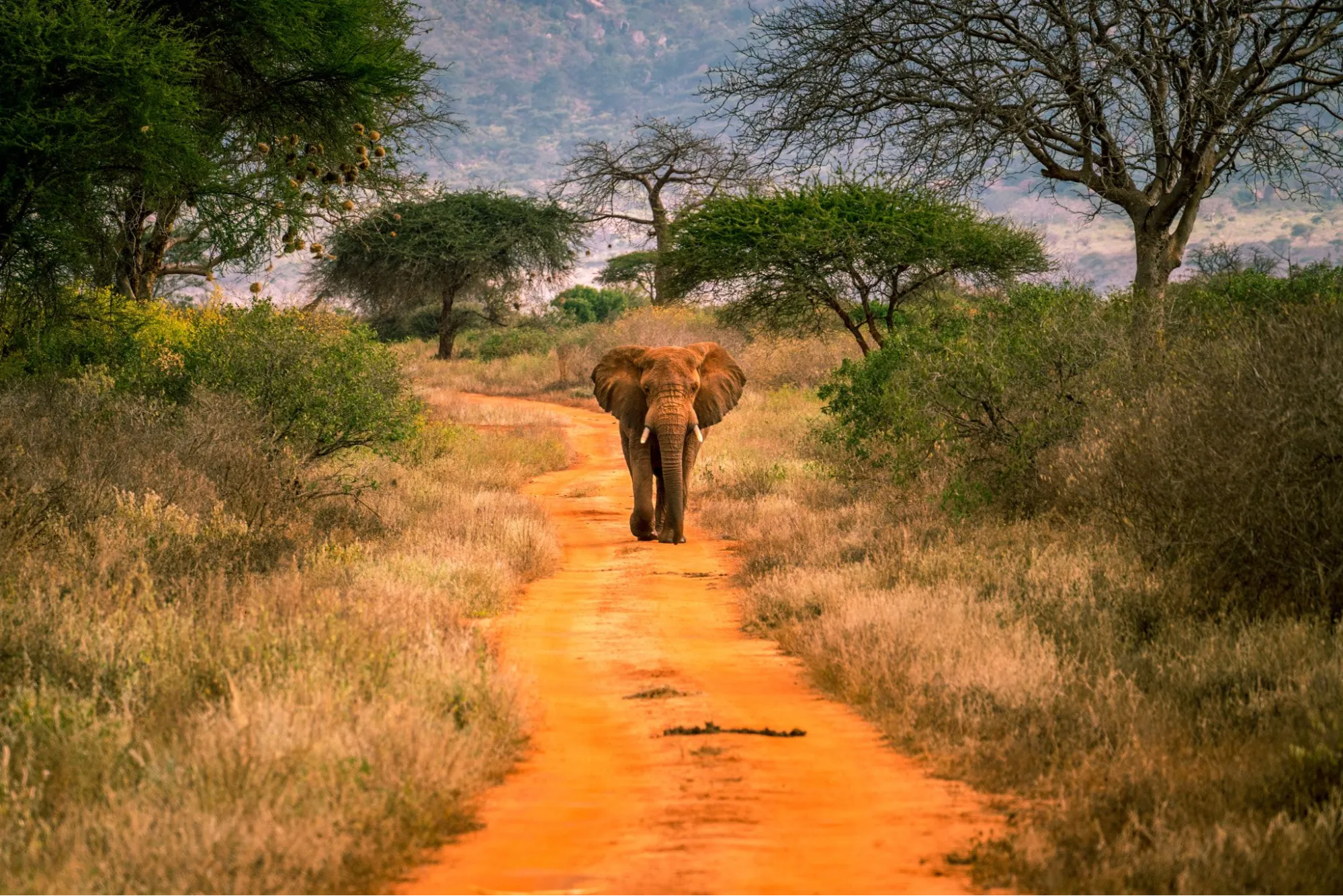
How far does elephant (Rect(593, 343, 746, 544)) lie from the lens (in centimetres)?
1355

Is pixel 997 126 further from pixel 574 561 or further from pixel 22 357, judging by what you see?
pixel 22 357

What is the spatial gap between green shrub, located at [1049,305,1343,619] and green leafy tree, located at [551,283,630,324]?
58246mm

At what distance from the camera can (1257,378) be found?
24.1ft

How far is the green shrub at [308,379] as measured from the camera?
1312cm

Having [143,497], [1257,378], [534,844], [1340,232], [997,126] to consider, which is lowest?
[534,844]

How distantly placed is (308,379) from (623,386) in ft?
11.7

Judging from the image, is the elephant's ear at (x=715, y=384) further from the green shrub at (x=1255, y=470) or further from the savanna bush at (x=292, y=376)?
the green shrub at (x=1255, y=470)

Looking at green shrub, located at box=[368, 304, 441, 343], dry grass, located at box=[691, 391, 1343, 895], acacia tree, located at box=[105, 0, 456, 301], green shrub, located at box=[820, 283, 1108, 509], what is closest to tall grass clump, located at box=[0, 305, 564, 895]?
acacia tree, located at box=[105, 0, 456, 301]

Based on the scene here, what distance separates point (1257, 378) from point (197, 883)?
250 inches

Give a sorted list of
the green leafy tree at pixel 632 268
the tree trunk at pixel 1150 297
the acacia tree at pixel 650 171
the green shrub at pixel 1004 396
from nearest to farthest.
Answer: the green shrub at pixel 1004 396 → the tree trunk at pixel 1150 297 → the acacia tree at pixel 650 171 → the green leafy tree at pixel 632 268

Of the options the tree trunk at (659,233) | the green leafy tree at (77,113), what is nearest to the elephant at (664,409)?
the green leafy tree at (77,113)

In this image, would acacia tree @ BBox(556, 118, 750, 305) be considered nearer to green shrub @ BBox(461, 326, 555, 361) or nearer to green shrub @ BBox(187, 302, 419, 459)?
green shrub @ BBox(461, 326, 555, 361)

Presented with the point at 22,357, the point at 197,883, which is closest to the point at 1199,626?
the point at 197,883

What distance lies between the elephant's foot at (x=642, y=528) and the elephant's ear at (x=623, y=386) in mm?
1107
